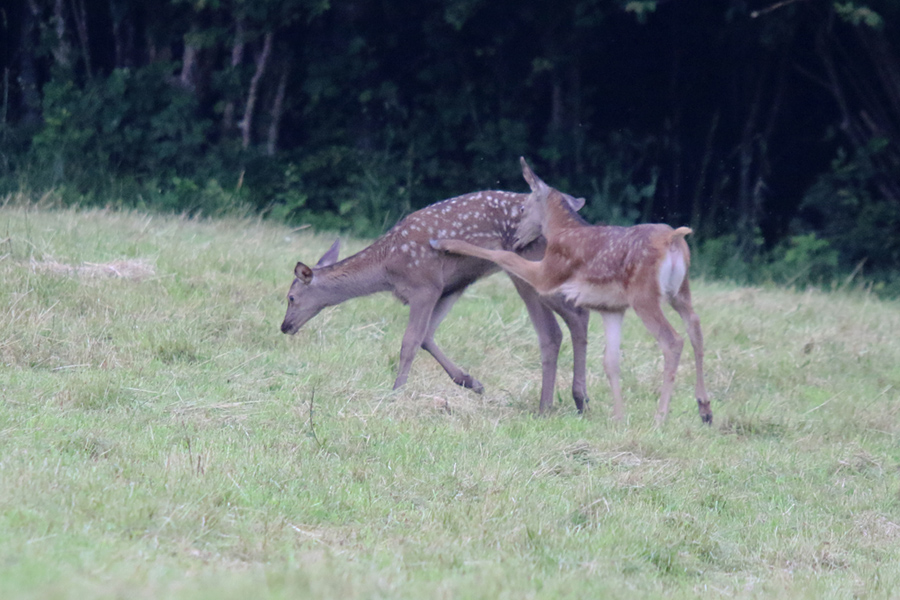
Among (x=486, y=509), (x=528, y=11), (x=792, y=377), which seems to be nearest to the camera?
(x=486, y=509)

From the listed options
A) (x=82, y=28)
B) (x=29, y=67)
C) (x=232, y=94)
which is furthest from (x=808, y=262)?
(x=29, y=67)

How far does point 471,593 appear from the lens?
11.3ft

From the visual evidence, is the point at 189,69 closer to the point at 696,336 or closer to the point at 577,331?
the point at 577,331

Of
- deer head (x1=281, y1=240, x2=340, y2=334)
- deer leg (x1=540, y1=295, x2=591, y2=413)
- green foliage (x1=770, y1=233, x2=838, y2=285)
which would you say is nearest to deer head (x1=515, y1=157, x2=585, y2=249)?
deer leg (x1=540, y1=295, x2=591, y2=413)

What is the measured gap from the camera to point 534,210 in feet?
25.0

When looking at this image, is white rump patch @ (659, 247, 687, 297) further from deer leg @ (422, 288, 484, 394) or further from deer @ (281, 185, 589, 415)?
deer leg @ (422, 288, 484, 394)

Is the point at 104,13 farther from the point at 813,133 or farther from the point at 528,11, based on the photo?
the point at 813,133

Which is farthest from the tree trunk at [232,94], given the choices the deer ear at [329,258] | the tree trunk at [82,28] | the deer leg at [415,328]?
the deer leg at [415,328]

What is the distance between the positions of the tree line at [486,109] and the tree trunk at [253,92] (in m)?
0.04

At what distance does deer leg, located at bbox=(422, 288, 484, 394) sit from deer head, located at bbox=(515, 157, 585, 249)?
68cm

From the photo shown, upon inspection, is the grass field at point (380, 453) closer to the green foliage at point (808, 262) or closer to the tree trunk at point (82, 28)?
the green foliage at point (808, 262)

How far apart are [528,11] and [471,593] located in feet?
47.5

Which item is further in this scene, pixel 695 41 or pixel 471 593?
pixel 695 41

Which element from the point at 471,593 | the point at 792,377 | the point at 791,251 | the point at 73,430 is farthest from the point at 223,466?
the point at 791,251
